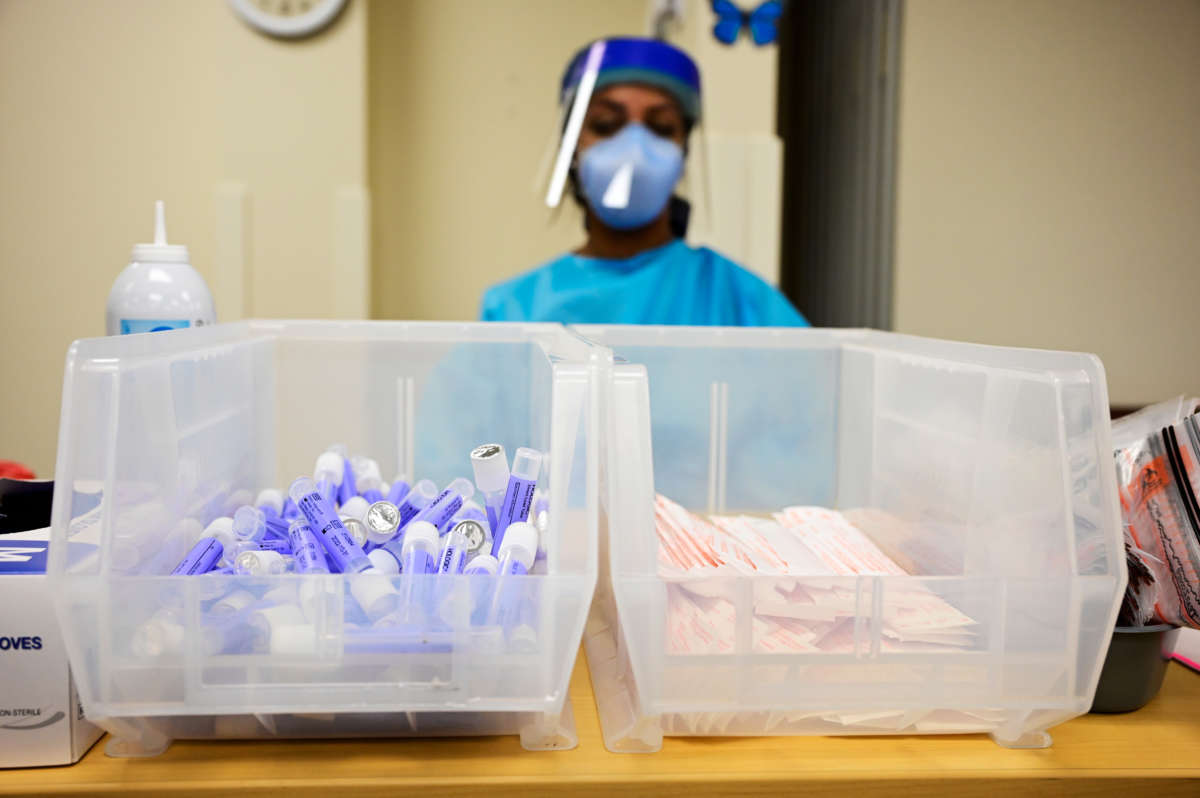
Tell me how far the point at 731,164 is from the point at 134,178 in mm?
1703

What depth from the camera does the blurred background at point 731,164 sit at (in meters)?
2.37

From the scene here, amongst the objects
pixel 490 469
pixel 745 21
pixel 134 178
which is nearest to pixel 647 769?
pixel 490 469

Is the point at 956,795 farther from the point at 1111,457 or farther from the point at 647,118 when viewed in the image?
the point at 647,118

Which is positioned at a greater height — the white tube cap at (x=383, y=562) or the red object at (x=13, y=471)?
the red object at (x=13, y=471)

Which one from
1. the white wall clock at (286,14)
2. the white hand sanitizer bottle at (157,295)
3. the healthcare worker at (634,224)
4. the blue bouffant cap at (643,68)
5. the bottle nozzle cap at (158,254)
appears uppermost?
the white wall clock at (286,14)

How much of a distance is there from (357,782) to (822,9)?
10.1ft

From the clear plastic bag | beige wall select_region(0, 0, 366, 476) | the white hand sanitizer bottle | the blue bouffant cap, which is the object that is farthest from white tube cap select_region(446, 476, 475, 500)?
beige wall select_region(0, 0, 366, 476)

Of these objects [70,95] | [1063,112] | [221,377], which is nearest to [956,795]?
[221,377]

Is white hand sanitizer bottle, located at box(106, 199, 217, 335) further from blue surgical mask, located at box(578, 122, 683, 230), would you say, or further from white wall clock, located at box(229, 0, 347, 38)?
white wall clock, located at box(229, 0, 347, 38)

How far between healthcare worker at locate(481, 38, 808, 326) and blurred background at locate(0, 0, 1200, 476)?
347 millimetres

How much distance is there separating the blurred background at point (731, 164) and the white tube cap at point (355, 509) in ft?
5.30

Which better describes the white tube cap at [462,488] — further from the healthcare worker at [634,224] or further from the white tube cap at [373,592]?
the healthcare worker at [634,224]

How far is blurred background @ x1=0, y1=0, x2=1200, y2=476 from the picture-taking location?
2.37m

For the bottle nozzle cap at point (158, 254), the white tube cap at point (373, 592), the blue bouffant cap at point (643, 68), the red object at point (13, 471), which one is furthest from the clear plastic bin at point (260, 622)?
the blue bouffant cap at point (643, 68)
